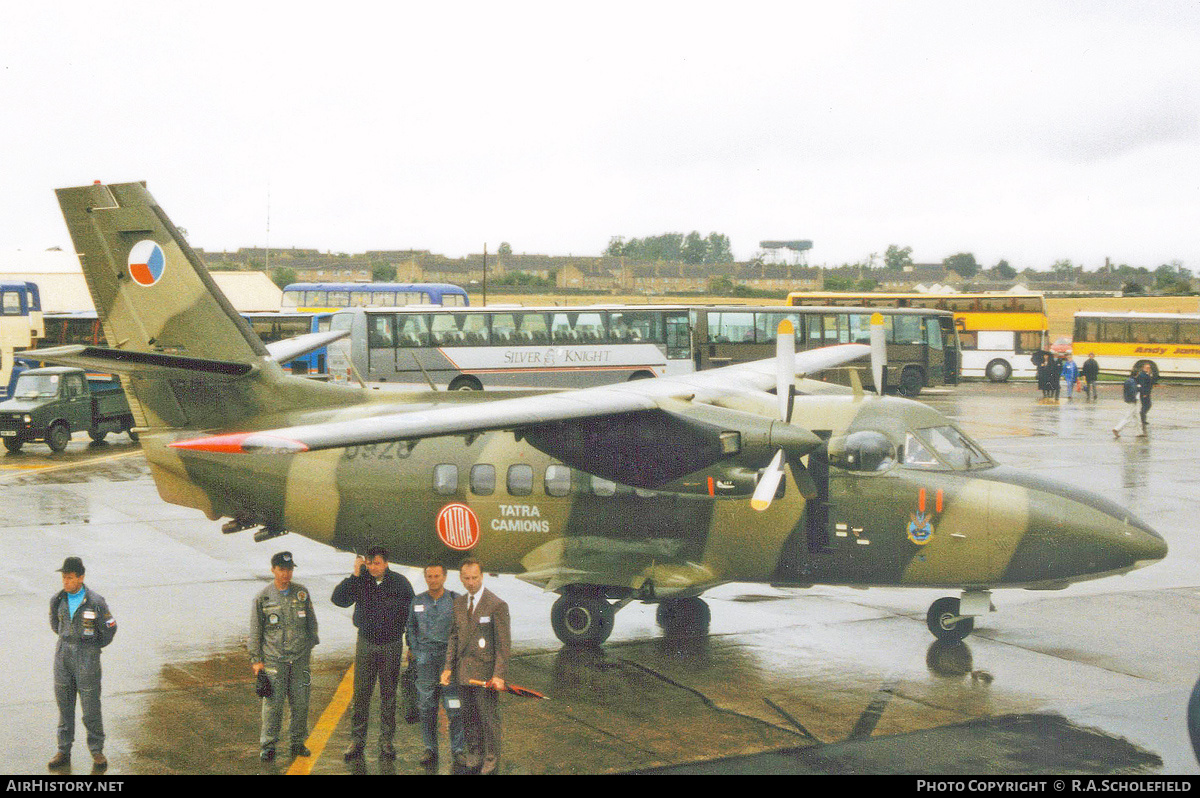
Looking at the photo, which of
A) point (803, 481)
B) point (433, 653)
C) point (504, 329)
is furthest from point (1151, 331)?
point (433, 653)

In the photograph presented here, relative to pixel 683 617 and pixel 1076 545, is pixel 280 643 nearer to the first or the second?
pixel 683 617

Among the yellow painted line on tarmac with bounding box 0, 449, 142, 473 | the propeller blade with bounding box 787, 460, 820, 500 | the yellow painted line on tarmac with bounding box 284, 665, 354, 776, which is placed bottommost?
the yellow painted line on tarmac with bounding box 284, 665, 354, 776

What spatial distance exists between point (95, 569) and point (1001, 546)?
44.5 ft

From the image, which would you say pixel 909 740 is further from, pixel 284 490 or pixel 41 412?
pixel 41 412

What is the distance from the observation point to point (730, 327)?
46.0 metres

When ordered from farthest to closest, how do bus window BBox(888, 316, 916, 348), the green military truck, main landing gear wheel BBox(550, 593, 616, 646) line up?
bus window BBox(888, 316, 916, 348) → the green military truck → main landing gear wheel BBox(550, 593, 616, 646)

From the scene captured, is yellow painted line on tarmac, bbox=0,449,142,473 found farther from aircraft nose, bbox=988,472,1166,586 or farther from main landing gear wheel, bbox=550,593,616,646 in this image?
aircraft nose, bbox=988,472,1166,586

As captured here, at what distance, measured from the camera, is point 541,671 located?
40.1 feet

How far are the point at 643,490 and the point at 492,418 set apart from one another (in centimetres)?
282

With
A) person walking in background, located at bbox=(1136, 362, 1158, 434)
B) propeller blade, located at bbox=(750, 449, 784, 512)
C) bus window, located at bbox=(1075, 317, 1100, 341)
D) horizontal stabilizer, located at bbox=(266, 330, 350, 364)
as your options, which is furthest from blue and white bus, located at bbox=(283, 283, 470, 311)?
propeller blade, located at bbox=(750, 449, 784, 512)

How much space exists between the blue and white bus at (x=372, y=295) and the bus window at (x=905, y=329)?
2293cm

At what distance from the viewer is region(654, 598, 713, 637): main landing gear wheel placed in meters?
13.9

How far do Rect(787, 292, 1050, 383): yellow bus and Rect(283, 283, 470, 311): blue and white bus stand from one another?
1915 centimetres

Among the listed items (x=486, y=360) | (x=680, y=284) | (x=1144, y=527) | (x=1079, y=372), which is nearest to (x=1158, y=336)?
(x=1079, y=372)
